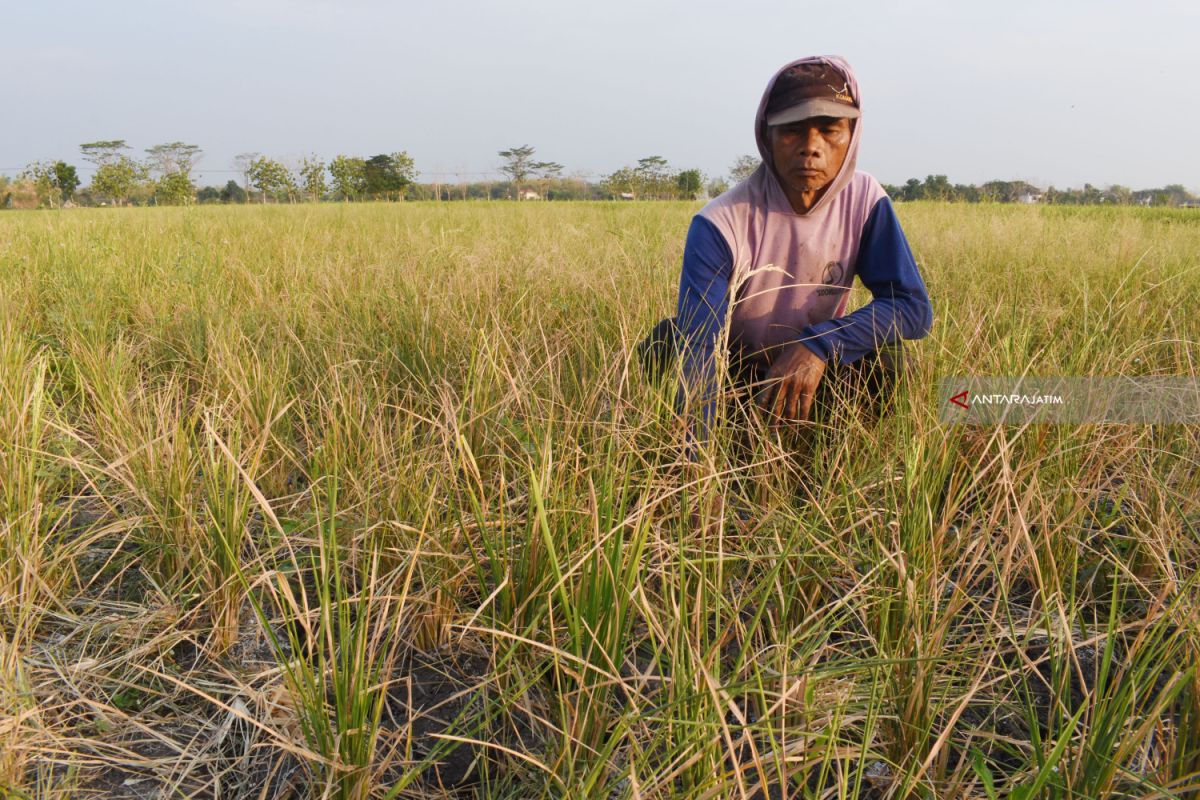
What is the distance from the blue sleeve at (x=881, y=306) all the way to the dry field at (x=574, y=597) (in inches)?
4.4

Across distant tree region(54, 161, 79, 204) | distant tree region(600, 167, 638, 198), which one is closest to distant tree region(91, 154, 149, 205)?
distant tree region(54, 161, 79, 204)

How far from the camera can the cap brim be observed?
5.75ft

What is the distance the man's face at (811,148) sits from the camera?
72.8 inches

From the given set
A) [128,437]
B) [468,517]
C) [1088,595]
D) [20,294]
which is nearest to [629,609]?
[468,517]

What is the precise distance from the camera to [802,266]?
2.09 metres

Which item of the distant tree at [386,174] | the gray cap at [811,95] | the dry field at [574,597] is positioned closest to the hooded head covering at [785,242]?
the gray cap at [811,95]

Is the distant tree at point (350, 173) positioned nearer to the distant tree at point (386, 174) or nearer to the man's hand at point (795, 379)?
the distant tree at point (386, 174)

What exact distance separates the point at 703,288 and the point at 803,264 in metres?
0.35

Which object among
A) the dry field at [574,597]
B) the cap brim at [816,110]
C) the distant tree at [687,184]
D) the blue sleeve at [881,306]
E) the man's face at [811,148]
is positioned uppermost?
the distant tree at [687,184]

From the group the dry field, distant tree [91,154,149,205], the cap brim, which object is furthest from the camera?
distant tree [91,154,149,205]

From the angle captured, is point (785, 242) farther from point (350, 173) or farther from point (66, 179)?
point (66, 179)

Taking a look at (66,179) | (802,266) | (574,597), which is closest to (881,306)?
(802,266)

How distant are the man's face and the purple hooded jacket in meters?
0.05

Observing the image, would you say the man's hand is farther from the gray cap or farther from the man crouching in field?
the gray cap
